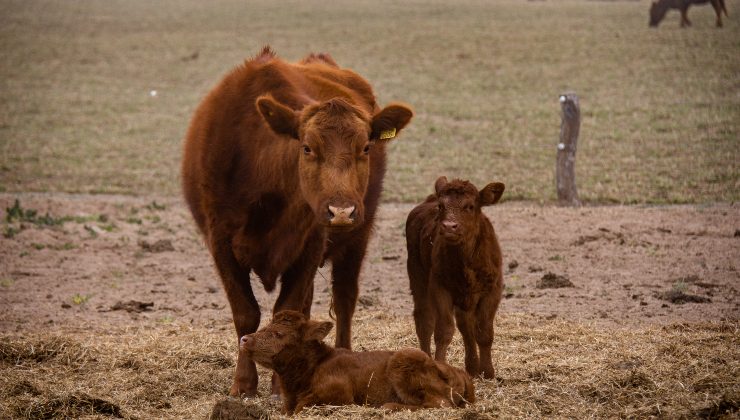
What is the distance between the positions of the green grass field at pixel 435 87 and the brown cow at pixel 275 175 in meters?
7.60

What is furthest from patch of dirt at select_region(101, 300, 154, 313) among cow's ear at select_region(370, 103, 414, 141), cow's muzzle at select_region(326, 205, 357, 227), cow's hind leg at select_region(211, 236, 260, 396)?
cow's muzzle at select_region(326, 205, 357, 227)

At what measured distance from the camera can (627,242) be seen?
37.3ft

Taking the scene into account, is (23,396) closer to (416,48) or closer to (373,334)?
(373,334)

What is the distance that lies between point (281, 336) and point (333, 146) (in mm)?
1257

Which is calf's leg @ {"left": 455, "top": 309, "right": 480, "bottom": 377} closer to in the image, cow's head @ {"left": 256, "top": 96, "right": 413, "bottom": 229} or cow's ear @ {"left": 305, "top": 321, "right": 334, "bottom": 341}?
cow's ear @ {"left": 305, "top": 321, "right": 334, "bottom": 341}

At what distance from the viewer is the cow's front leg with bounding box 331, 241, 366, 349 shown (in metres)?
8.35

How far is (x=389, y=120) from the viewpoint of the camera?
6699mm

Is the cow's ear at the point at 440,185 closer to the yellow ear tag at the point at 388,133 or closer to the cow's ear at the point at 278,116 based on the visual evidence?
the yellow ear tag at the point at 388,133

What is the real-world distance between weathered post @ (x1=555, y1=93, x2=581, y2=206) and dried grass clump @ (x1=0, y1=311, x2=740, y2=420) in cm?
481

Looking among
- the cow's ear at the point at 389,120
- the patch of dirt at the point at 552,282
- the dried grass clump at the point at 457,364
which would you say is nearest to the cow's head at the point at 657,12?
the patch of dirt at the point at 552,282

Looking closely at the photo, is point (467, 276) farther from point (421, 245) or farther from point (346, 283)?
point (346, 283)

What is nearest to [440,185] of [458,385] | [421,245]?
[421,245]

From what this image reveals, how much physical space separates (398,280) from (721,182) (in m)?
6.49

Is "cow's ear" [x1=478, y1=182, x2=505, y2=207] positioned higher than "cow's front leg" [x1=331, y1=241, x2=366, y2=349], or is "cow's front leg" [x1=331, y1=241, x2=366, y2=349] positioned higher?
"cow's ear" [x1=478, y1=182, x2=505, y2=207]
